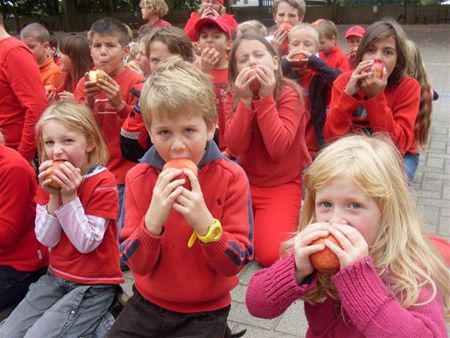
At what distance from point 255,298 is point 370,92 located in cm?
207

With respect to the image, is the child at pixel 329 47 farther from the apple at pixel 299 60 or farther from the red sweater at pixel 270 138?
the red sweater at pixel 270 138

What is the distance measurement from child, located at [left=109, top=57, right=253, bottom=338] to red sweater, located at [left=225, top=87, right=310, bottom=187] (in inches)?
41.9

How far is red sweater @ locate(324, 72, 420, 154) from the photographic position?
364 centimetres

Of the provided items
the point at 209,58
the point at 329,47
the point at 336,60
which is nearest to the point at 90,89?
the point at 209,58

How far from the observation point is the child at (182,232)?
6.93 ft

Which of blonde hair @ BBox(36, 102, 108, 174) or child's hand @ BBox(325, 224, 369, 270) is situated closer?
child's hand @ BBox(325, 224, 369, 270)

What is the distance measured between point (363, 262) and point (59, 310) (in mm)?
1661

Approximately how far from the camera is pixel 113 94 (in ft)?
12.1

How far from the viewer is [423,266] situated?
1.81 meters

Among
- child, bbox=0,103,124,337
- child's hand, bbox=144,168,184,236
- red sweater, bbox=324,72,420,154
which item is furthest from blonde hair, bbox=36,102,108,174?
red sweater, bbox=324,72,420,154

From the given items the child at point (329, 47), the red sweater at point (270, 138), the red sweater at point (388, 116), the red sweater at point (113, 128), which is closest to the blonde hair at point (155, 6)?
the child at point (329, 47)

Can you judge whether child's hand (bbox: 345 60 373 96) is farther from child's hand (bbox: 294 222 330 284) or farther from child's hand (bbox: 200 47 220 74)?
child's hand (bbox: 294 222 330 284)

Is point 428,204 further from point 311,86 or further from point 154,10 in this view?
point 154,10

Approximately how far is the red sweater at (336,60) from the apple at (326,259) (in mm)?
4429
